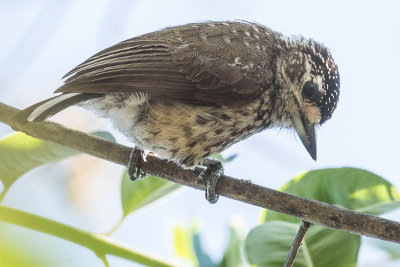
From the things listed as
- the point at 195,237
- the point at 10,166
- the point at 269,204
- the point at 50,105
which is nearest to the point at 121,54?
the point at 50,105

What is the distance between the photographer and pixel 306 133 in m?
2.47

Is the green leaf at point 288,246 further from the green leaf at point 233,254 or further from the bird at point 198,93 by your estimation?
the bird at point 198,93

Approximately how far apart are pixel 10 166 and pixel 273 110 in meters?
1.18

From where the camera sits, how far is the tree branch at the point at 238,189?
1.59 metres

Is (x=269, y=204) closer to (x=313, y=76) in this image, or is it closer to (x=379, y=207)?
(x=379, y=207)

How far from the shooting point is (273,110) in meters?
2.47

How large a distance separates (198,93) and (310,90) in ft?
1.81

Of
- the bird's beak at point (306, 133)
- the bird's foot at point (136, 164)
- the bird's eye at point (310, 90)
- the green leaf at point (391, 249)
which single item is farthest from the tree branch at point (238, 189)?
the bird's eye at point (310, 90)

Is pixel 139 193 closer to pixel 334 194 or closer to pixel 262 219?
pixel 262 219

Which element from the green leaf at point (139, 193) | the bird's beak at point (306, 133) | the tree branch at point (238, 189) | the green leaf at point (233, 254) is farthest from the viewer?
the bird's beak at point (306, 133)

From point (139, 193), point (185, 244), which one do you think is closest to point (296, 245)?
point (185, 244)

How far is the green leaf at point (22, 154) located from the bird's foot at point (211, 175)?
536 millimetres

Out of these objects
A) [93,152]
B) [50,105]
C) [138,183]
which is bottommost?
[138,183]

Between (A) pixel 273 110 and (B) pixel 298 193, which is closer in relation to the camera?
Result: (B) pixel 298 193
